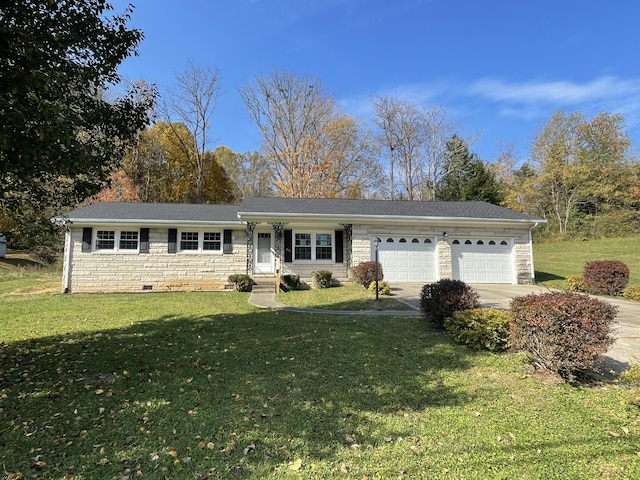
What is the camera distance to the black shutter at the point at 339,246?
46.5 ft

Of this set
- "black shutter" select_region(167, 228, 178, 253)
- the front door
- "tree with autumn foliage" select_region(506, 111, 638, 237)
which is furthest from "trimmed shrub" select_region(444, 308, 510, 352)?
"tree with autumn foliage" select_region(506, 111, 638, 237)

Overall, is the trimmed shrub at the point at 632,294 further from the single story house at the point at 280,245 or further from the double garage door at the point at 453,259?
the double garage door at the point at 453,259

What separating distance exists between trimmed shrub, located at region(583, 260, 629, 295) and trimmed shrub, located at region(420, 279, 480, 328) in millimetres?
7556

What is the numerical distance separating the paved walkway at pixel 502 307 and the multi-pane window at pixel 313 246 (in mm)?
2049

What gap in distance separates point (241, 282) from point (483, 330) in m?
9.74

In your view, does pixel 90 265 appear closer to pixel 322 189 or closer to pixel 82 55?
pixel 82 55

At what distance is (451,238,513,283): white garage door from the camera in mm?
14391

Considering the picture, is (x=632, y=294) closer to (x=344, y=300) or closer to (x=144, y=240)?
(x=344, y=300)

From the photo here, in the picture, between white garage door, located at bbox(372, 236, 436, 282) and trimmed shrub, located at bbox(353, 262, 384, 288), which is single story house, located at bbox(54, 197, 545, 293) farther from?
trimmed shrub, located at bbox(353, 262, 384, 288)

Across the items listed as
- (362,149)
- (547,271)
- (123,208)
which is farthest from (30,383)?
(362,149)

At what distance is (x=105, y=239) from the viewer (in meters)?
13.6

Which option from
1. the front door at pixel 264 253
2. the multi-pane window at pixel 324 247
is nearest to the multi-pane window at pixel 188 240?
the front door at pixel 264 253

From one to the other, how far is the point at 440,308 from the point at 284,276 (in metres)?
7.69

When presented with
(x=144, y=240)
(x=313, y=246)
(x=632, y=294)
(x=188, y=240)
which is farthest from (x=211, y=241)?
(x=632, y=294)
